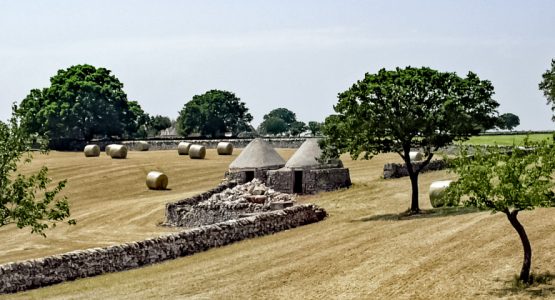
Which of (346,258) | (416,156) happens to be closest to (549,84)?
(416,156)

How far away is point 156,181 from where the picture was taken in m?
64.9

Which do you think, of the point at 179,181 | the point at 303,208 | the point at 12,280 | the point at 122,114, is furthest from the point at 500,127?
the point at 122,114

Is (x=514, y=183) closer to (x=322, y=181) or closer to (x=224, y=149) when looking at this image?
(x=322, y=181)

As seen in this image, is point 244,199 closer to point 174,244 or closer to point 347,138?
point 347,138

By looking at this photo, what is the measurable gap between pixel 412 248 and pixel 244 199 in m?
19.5

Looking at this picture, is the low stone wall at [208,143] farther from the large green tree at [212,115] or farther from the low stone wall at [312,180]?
the large green tree at [212,115]

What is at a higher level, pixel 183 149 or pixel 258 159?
pixel 183 149

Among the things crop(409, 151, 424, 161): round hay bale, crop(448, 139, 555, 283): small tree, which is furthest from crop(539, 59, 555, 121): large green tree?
crop(448, 139, 555, 283): small tree

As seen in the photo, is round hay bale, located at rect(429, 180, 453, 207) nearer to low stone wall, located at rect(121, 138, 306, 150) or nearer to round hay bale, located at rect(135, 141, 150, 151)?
low stone wall, located at rect(121, 138, 306, 150)

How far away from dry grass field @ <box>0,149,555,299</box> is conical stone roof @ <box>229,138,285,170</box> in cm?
865

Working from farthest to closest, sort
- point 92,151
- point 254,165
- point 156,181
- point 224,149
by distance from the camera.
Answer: point 224,149, point 92,151, point 156,181, point 254,165

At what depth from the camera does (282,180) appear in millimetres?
52906

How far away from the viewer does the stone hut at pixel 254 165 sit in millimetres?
55000

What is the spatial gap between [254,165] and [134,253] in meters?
24.9
